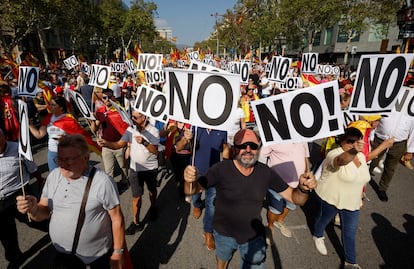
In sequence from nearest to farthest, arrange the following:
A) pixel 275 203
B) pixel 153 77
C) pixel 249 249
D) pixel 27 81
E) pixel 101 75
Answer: pixel 249 249 < pixel 275 203 < pixel 27 81 < pixel 101 75 < pixel 153 77

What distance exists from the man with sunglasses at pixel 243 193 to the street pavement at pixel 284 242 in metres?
1.06

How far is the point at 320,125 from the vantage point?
223cm

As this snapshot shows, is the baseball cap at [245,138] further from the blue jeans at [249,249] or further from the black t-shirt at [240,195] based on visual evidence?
the blue jeans at [249,249]

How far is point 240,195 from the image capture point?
238cm

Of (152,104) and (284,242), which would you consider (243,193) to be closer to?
(284,242)

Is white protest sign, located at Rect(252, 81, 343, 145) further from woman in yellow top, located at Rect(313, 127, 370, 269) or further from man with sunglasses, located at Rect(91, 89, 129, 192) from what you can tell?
man with sunglasses, located at Rect(91, 89, 129, 192)

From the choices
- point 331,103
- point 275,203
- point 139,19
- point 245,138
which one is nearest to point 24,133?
point 245,138

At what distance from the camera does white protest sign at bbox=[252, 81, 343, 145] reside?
2.16 m

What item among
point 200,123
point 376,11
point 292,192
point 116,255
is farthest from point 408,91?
point 376,11

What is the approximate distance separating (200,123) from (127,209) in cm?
300

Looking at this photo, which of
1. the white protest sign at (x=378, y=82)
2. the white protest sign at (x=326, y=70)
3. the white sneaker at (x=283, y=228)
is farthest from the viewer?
the white protest sign at (x=326, y=70)

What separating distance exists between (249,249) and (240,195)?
23.1 inches

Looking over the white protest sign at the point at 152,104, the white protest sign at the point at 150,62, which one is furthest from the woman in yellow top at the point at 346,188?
the white protest sign at the point at 150,62

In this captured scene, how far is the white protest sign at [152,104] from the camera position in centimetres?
380
